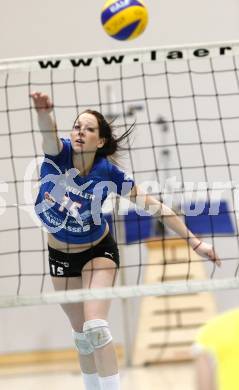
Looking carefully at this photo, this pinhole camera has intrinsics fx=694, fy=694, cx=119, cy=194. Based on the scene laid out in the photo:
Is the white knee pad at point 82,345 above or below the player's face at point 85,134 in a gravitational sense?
below

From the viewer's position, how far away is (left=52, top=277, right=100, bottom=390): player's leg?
146 inches

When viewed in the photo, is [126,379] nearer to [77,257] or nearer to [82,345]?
[82,345]

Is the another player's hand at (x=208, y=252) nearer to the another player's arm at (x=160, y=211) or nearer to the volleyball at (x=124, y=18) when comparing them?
the another player's arm at (x=160, y=211)

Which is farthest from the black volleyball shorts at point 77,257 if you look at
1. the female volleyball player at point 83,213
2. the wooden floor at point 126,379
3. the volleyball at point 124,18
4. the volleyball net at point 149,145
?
the volleyball net at point 149,145

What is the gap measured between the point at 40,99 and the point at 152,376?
11.1 ft

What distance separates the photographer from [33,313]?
22.3 feet

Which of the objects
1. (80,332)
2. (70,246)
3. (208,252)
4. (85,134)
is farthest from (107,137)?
(80,332)

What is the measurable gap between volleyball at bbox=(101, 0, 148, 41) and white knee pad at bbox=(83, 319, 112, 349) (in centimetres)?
164

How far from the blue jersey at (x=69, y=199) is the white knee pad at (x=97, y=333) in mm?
459

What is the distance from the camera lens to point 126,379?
5.84 m

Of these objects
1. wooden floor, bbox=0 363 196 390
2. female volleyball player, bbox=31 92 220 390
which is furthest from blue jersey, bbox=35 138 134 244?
wooden floor, bbox=0 363 196 390

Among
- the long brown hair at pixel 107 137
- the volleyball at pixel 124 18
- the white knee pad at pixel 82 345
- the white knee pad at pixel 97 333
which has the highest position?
the volleyball at pixel 124 18

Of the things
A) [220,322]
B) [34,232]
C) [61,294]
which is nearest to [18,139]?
[34,232]

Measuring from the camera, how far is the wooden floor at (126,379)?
18.2 feet
